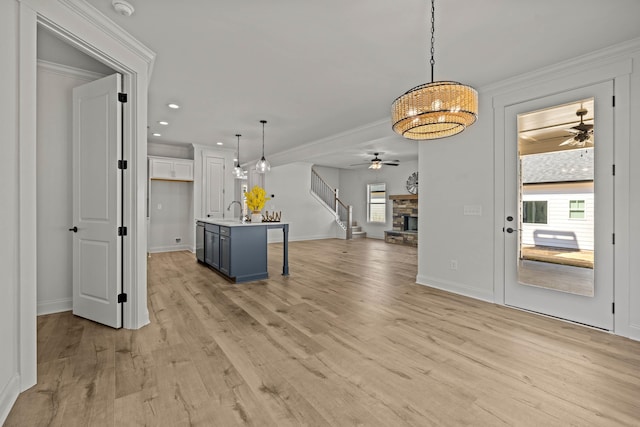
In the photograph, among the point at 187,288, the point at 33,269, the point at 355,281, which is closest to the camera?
the point at 33,269

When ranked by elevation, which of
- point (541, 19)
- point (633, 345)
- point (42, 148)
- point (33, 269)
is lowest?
point (633, 345)

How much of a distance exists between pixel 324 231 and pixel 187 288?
22.9ft

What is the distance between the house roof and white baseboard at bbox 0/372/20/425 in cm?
477

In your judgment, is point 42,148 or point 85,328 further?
point 42,148

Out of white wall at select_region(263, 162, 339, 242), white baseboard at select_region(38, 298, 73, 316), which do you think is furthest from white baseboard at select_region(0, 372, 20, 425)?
white wall at select_region(263, 162, 339, 242)

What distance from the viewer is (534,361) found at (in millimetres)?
2334

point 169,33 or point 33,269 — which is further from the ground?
point 169,33

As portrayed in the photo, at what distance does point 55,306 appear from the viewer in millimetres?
3273

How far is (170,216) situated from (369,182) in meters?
7.04

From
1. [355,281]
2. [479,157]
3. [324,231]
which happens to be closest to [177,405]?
[355,281]

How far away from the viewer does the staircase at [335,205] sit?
36.3 feet

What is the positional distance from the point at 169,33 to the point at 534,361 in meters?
4.14

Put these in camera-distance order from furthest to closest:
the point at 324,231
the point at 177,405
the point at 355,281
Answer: the point at 324,231 → the point at 355,281 → the point at 177,405

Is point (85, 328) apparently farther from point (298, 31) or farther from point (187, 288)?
point (298, 31)
